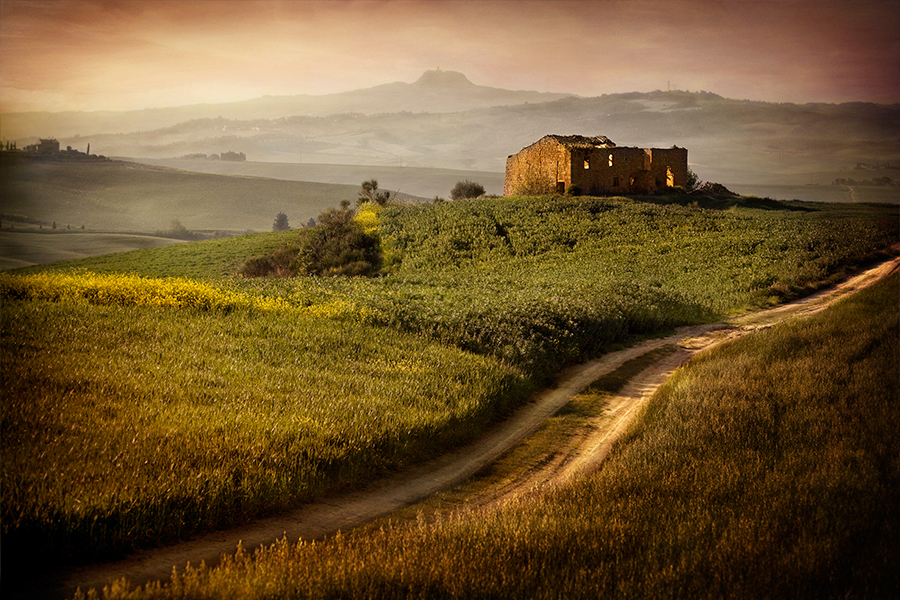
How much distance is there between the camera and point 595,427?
11.1 metres

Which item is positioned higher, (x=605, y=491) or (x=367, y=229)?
(x=367, y=229)

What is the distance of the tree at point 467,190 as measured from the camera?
274ft

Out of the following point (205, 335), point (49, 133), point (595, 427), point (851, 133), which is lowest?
point (595, 427)

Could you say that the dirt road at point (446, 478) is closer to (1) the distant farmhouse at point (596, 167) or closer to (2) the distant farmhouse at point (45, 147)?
Result: (2) the distant farmhouse at point (45, 147)

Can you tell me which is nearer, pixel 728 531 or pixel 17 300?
pixel 728 531

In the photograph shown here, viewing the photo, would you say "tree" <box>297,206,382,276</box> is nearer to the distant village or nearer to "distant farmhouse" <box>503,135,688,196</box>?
"distant farmhouse" <box>503,135,688,196</box>

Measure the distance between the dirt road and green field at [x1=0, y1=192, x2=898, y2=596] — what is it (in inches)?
9.7

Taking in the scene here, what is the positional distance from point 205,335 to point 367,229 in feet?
131

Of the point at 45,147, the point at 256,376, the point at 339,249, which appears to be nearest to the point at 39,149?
the point at 45,147

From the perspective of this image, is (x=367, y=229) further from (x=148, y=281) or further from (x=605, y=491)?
(x=605, y=491)

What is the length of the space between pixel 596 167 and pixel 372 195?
26771 millimetres

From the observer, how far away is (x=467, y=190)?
276ft

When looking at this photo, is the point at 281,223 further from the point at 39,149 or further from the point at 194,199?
the point at 39,149

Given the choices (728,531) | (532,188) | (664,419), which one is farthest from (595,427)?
(532,188)
